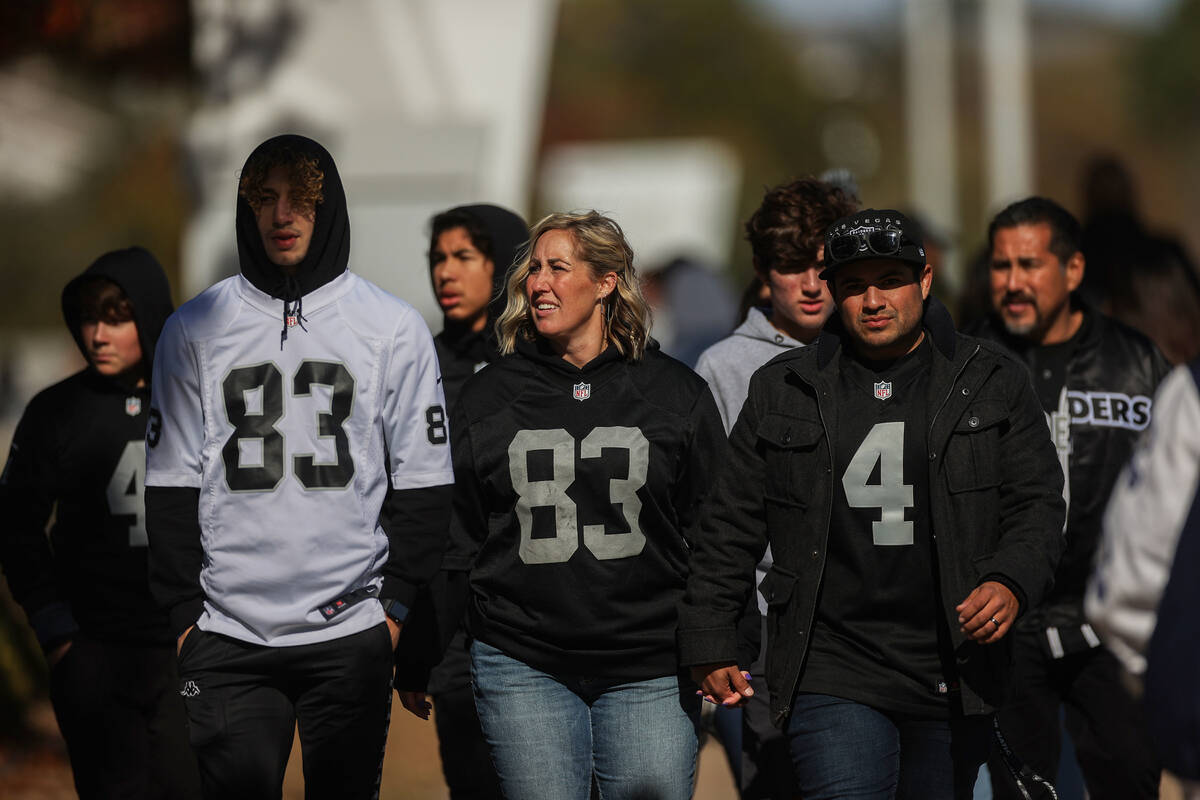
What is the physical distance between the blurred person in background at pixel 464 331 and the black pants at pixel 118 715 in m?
0.92

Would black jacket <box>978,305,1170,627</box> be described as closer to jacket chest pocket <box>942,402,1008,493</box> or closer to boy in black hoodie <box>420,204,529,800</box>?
jacket chest pocket <box>942,402,1008,493</box>

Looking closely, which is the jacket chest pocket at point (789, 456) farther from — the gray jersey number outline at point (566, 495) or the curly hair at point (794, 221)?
the curly hair at point (794, 221)

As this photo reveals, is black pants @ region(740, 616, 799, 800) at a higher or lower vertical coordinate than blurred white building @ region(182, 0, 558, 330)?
lower

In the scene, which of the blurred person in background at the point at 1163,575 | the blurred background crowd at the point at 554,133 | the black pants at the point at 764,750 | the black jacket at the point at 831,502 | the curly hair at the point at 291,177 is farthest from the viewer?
the blurred background crowd at the point at 554,133

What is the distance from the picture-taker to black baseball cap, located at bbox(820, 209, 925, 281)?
4402 mm

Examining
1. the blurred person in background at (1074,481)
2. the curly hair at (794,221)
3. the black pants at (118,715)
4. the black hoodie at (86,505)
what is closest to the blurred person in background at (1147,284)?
the blurred person in background at (1074,481)

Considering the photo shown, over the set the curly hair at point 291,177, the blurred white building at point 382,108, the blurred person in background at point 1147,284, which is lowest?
the blurred person in background at point 1147,284

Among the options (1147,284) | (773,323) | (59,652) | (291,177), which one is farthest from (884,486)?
(1147,284)

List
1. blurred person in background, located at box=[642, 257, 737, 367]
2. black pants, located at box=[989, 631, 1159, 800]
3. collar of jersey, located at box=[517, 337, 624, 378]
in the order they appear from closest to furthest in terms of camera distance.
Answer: collar of jersey, located at box=[517, 337, 624, 378] → black pants, located at box=[989, 631, 1159, 800] → blurred person in background, located at box=[642, 257, 737, 367]

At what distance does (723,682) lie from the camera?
173 inches

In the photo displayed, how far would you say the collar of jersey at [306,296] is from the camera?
15.0 ft

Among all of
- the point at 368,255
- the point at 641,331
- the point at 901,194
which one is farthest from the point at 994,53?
the point at 901,194

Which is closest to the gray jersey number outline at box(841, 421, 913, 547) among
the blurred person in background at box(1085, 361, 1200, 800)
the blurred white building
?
the blurred person in background at box(1085, 361, 1200, 800)

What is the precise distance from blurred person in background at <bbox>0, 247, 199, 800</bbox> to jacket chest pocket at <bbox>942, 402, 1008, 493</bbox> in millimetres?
2692
